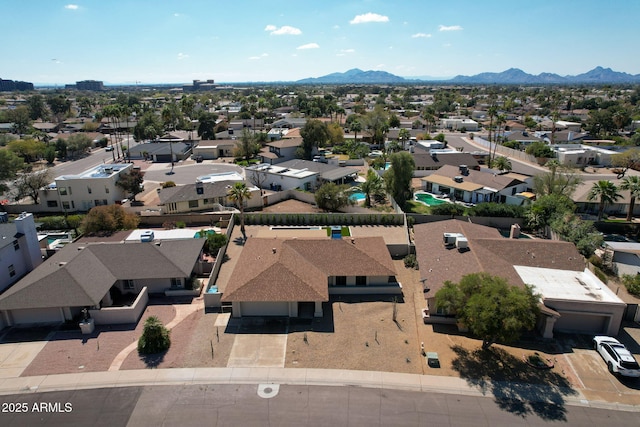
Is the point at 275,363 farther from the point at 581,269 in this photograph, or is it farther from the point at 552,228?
the point at 552,228

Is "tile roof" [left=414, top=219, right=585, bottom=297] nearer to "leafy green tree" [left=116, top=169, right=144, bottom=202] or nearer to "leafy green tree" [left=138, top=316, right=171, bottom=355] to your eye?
"leafy green tree" [left=138, top=316, right=171, bottom=355]

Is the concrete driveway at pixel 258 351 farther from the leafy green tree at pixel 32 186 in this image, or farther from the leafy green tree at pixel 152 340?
the leafy green tree at pixel 32 186

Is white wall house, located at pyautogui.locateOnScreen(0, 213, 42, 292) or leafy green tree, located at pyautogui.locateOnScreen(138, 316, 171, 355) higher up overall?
white wall house, located at pyautogui.locateOnScreen(0, 213, 42, 292)

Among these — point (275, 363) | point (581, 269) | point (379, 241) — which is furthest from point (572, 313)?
point (275, 363)

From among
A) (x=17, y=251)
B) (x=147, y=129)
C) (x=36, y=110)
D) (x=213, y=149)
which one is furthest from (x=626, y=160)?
(x=36, y=110)

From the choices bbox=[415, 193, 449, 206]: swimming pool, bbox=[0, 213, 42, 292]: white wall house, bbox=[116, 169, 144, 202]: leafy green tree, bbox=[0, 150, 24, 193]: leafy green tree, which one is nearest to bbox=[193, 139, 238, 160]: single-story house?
bbox=[116, 169, 144, 202]: leafy green tree
